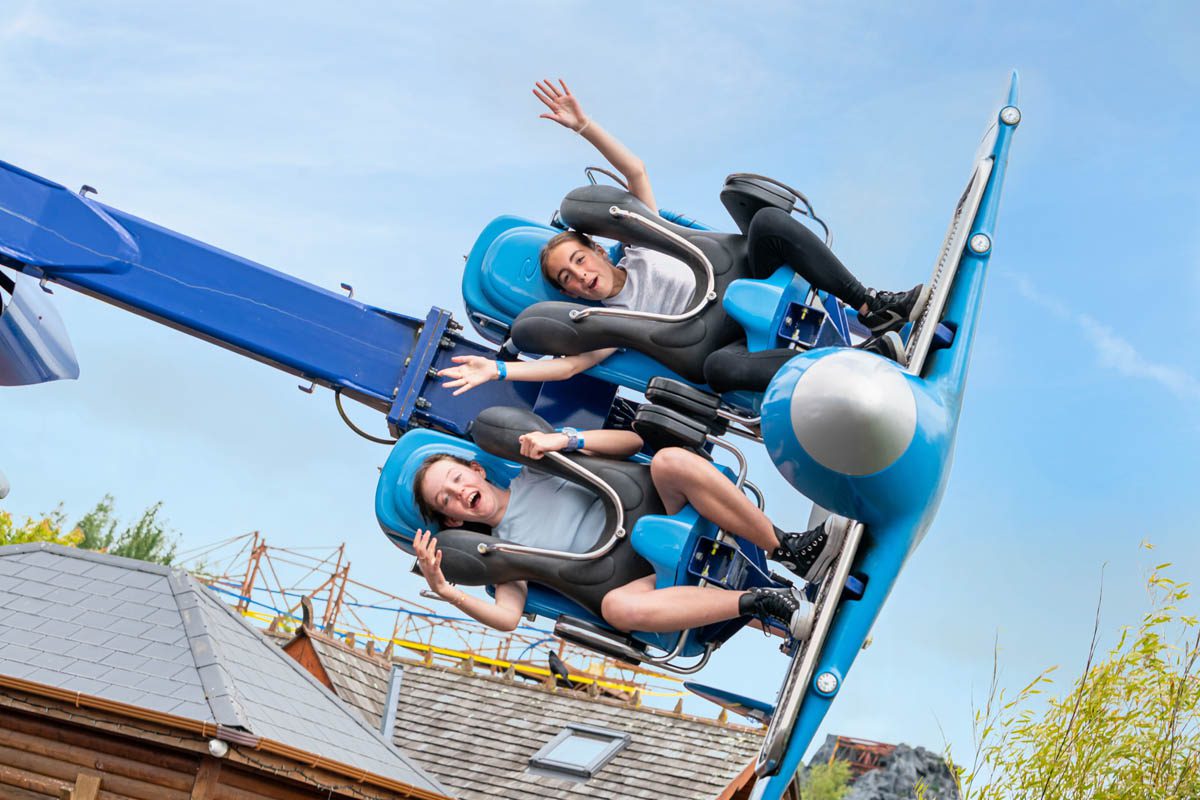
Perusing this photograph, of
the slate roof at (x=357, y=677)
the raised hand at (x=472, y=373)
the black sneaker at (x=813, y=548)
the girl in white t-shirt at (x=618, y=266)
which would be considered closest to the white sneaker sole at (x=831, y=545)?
the black sneaker at (x=813, y=548)

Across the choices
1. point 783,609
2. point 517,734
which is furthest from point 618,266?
point 517,734

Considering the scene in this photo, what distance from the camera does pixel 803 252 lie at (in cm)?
513

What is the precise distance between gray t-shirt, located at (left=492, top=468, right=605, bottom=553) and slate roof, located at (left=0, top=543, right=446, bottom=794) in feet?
9.62

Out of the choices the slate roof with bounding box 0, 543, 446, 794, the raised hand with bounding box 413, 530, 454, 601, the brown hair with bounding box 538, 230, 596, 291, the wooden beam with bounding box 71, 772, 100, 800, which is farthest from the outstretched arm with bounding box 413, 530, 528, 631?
the wooden beam with bounding box 71, 772, 100, 800

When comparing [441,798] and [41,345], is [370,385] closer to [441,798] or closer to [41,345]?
[41,345]

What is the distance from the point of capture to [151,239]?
5914mm

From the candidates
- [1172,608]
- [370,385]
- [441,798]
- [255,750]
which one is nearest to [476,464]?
[370,385]

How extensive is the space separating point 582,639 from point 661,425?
848mm

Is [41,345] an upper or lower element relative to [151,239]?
lower

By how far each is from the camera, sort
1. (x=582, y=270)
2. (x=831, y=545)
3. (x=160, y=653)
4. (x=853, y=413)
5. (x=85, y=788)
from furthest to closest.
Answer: (x=160, y=653) < (x=85, y=788) < (x=582, y=270) < (x=831, y=545) < (x=853, y=413)

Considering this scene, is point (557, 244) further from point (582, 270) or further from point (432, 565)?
point (432, 565)

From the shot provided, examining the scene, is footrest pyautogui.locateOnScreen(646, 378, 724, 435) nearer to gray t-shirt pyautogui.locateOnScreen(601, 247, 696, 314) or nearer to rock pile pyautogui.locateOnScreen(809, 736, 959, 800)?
gray t-shirt pyautogui.locateOnScreen(601, 247, 696, 314)

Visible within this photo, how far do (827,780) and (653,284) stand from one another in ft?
99.4

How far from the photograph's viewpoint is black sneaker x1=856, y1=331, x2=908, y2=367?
4.82 metres
